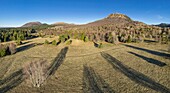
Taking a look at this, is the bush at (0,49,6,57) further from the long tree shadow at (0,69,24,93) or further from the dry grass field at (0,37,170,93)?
the long tree shadow at (0,69,24,93)

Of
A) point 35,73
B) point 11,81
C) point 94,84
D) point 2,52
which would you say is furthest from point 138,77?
point 2,52

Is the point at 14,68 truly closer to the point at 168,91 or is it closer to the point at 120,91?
the point at 120,91

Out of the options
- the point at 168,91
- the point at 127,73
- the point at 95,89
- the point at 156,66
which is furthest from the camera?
the point at 156,66

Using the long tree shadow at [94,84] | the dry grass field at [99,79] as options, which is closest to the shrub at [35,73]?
the dry grass field at [99,79]

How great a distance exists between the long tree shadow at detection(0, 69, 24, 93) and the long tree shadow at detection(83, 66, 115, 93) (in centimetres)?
1773

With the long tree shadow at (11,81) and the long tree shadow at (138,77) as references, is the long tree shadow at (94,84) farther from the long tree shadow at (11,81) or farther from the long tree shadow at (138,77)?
the long tree shadow at (11,81)

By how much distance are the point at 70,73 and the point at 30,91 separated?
52.1 ft

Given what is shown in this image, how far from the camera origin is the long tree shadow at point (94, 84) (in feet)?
125

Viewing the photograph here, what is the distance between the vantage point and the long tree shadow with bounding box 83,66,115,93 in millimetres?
38031

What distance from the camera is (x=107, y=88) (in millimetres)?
39312

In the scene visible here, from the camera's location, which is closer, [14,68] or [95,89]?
[95,89]

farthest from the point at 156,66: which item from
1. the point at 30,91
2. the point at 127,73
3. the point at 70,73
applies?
the point at 30,91

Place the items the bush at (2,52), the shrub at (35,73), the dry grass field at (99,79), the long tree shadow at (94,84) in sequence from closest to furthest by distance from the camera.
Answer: the long tree shadow at (94,84)
the dry grass field at (99,79)
the shrub at (35,73)
the bush at (2,52)

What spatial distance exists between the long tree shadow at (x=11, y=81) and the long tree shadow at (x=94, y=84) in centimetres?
1773
